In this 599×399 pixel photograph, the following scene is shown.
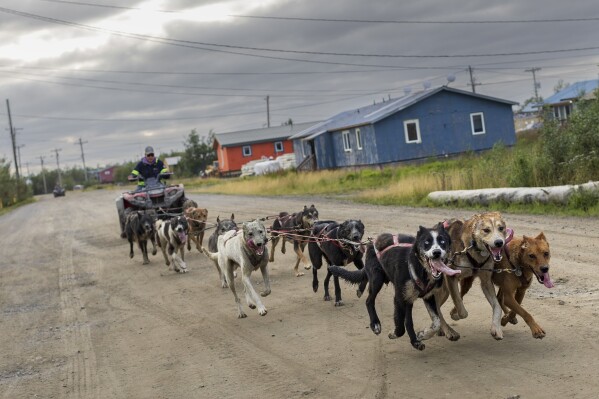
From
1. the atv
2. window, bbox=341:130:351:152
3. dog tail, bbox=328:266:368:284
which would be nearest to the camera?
dog tail, bbox=328:266:368:284

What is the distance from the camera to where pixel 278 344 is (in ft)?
24.7

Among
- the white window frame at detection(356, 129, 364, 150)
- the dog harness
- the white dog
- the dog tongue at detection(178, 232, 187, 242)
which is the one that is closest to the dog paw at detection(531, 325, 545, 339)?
the dog harness

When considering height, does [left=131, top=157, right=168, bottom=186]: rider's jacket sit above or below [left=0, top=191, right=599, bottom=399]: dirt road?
above

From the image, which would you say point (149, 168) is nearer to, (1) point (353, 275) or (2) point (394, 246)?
(1) point (353, 275)

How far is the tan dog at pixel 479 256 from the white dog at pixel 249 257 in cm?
253

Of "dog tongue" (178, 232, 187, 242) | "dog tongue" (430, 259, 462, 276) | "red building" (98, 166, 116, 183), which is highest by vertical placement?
"red building" (98, 166, 116, 183)

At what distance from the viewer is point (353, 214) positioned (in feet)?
61.2

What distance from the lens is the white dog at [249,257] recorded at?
8.77 metres

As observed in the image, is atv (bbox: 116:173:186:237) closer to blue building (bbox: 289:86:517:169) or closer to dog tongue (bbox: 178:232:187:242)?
dog tongue (bbox: 178:232:187:242)

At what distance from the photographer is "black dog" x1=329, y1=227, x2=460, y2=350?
6.12 metres

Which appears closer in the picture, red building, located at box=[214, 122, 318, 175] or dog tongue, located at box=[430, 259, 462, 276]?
dog tongue, located at box=[430, 259, 462, 276]

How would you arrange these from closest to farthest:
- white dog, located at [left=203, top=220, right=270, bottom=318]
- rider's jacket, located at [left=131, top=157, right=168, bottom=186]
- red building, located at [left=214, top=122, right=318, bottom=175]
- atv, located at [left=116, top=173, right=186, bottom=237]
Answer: white dog, located at [left=203, top=220, right=270, bottom=318] → atv, located at [left=116, top=173, right=186, bottom=237] → rider's jacket, located at [left=131, top=157, right=168, bottom=186] → red building, located at [left=214, top=122, right=318, bottom=175]

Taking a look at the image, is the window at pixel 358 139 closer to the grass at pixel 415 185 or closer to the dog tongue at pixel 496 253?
the grass at pixel 415 185

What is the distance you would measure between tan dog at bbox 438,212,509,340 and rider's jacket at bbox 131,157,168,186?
11556mm
